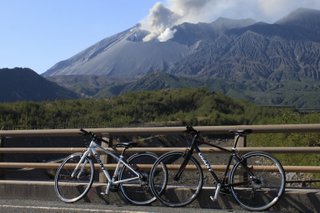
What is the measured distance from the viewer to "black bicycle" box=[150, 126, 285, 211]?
26.8 ft

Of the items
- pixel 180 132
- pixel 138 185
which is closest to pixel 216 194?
pixel 180 132

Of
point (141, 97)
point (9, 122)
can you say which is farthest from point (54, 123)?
point (141, 97)

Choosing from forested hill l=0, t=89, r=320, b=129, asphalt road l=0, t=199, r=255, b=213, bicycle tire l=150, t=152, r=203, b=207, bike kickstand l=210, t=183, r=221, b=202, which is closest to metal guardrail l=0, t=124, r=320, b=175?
bicycle tire l=150, t=152, r=203, b=207

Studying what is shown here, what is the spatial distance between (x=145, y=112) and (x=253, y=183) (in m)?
63.3

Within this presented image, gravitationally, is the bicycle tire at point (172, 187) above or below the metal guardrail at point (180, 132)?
below

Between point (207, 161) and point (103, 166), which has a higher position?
point (207, 161)

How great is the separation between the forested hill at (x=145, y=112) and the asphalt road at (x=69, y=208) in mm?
29856

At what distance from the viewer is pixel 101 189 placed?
30.7 ft

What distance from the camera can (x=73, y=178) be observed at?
966cm

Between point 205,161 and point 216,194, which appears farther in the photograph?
point 205,161

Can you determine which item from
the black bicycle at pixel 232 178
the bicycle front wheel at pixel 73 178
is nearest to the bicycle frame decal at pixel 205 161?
the black bicycle at pixel 232 178

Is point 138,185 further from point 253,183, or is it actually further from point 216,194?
point 253,183

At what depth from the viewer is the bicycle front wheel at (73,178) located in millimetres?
9477

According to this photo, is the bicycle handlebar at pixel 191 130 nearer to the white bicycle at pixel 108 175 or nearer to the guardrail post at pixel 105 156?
the white bicycle at pixel 108 175
